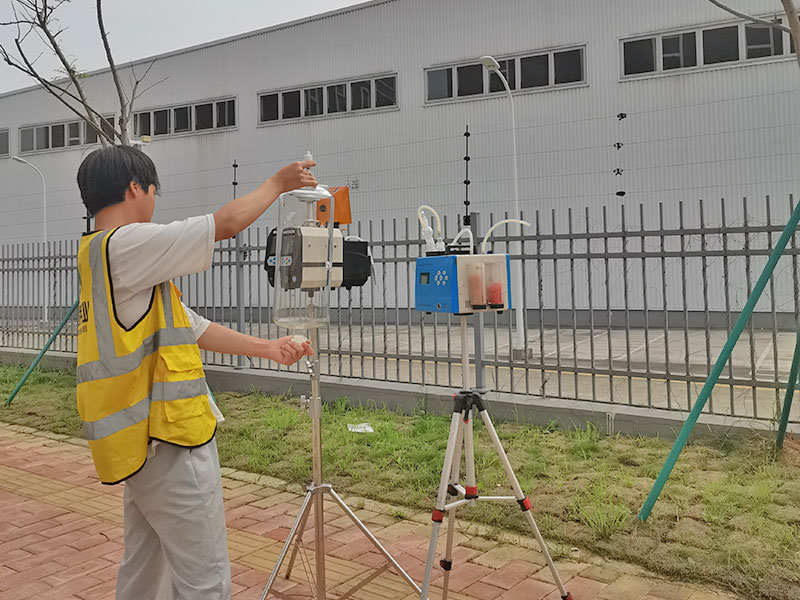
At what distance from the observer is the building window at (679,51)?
15.3m

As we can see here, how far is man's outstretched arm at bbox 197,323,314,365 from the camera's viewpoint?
274 cm

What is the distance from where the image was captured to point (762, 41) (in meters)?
14.7

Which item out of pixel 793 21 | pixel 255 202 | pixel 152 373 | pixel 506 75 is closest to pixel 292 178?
pixel 255 202

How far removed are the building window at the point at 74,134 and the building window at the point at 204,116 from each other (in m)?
4.99

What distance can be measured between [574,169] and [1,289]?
40.2ft

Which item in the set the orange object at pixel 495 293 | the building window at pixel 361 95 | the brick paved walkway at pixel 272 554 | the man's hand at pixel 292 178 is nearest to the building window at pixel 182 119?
the building window at pixel 361 95

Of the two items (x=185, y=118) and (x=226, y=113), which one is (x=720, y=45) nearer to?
(x=226, y=113)

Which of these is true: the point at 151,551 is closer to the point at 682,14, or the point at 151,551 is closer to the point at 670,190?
the point at 670,190

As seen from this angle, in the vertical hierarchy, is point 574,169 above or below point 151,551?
above

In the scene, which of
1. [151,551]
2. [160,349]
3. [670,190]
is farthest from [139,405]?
[670,190]

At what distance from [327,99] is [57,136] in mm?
11165

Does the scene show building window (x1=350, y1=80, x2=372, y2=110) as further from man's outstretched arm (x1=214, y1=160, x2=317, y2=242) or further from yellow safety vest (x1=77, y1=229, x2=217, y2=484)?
yellow safety vest (x1=77, y1=229, x2=217, y2=484)

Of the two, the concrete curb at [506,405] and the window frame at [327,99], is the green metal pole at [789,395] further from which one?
the window frame at [327,99]

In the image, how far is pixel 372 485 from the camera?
5.25 meters
